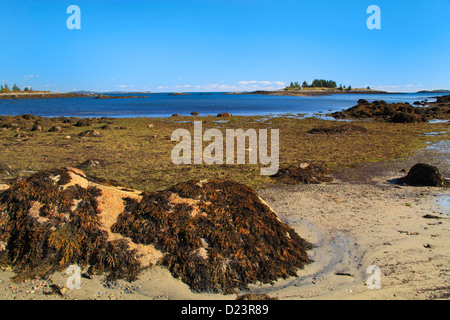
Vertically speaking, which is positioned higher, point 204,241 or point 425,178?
point 425,178

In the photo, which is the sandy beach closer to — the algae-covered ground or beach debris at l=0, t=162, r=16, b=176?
the algae-covered ground

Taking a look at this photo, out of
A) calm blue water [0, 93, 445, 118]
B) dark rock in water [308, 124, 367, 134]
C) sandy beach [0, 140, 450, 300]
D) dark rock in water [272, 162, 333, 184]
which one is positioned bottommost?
sandy beach [0, 140, 450, 300]

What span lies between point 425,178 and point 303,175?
3.53 meters

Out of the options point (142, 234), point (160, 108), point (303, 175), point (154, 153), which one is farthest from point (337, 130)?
point (160, 108)

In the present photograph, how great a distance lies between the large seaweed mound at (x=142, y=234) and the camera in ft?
14.9

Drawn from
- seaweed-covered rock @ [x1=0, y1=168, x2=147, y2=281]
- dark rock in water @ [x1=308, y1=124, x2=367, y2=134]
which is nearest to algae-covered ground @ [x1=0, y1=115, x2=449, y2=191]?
dark rock in water @ [x1=308, y1=124, x2=367, y2=134]

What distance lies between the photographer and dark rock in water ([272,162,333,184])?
977 centimetres

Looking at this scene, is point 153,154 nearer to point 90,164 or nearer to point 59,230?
point 90,164

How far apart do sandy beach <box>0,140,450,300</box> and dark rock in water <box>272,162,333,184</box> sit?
0.66 m

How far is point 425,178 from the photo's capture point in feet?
30.0

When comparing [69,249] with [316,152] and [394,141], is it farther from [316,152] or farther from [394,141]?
[394,141]

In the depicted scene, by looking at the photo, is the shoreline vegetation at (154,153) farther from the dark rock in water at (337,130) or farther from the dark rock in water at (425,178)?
the dark rock in water at (425,178)

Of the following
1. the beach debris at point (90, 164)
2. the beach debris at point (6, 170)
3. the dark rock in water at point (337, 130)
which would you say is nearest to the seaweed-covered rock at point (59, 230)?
the beach debris at point (90, 164)
